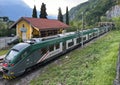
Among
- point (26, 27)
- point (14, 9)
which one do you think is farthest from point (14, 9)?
point (26, 27)

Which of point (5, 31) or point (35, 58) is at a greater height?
point (5, 31)

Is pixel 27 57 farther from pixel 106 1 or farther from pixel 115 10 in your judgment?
pixel 106 1

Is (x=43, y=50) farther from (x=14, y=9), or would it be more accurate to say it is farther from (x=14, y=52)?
(x=14, y=9)

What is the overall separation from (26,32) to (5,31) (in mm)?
6953

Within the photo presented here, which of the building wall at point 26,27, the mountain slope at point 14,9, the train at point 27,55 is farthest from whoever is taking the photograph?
the mountain slope at point 14,9

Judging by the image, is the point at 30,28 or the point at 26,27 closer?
the point at 30,28

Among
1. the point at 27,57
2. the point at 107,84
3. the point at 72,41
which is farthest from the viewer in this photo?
the point at 72,41

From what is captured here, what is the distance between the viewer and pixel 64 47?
22.3 metres

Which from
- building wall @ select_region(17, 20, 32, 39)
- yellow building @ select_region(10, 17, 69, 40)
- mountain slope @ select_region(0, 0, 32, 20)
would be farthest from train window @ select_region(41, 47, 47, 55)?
mountain slope @ select_region(0, 0, 32, 20)

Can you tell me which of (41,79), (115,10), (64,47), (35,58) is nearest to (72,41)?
(64,47)

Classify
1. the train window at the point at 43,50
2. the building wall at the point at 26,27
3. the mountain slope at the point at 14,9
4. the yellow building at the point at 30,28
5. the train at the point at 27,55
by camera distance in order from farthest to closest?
the mountain slope at the point at 14,9
the building wall at the point at 26,27
the yellow building at the point at 30,28
the train window at the point at 43,50
the train at the point at 27,55

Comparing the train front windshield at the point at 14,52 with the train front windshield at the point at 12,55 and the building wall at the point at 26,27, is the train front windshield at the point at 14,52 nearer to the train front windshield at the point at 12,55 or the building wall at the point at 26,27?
the train front windshield at the point at 12,55

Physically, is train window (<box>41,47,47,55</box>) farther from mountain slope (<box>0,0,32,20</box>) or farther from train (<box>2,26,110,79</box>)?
mountain slope (<box>0,0,32,20</box>)

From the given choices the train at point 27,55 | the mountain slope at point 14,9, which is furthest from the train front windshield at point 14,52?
the mountain slope at point 14,9
